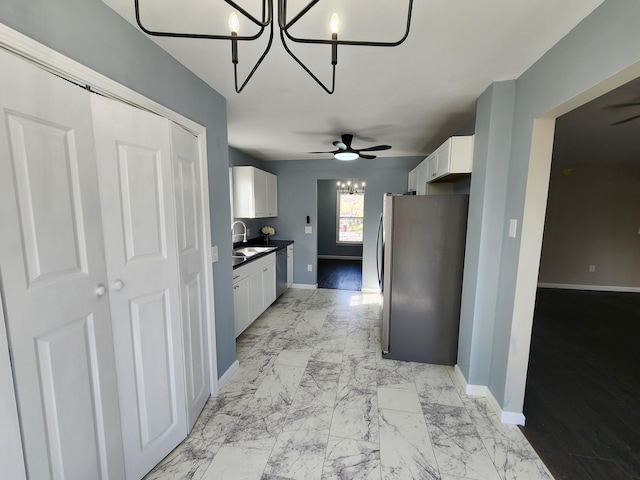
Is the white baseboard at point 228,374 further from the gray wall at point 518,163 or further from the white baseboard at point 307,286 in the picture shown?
the white baseboard at point 307,286

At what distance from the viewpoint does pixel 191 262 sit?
1649 mm

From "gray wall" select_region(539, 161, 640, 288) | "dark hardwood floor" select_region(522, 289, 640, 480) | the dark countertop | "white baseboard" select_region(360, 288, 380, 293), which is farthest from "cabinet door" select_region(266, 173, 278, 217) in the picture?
"gray wall" select_region(539, 161, 640, 288)

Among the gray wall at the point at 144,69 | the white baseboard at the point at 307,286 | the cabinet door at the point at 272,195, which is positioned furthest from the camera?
the white baseboard at the point at 307,286

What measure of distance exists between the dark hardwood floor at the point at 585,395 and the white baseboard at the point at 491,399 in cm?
7

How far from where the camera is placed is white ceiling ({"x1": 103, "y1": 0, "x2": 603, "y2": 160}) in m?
1.17

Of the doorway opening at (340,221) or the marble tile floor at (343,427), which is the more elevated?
the doorway opening at (340,221)

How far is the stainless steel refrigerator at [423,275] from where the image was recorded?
2.38 metres

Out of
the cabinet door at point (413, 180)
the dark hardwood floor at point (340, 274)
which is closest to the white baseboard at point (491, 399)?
the cabinet door at point (413, 180)

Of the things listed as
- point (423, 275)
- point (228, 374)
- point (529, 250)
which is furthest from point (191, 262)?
point (529, 250)

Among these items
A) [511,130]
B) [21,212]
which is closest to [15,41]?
[21,212]

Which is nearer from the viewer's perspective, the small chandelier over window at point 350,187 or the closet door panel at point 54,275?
the closet door panel at point 54,275

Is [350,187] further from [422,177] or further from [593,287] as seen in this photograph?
[593,287]

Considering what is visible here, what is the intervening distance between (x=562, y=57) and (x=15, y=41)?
2.35 m

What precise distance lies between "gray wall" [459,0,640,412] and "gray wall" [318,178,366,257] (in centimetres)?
524
